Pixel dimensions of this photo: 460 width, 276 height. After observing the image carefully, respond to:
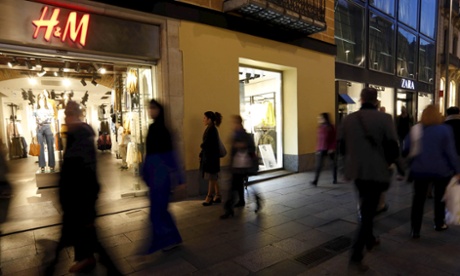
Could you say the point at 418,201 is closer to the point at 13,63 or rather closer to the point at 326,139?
the point at 326,139

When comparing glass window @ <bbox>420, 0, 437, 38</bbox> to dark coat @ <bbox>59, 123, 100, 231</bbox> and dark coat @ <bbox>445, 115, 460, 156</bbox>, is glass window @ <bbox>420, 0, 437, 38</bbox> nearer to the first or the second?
dark coat @ <bbox>445, 115, 460, 156</bbox>

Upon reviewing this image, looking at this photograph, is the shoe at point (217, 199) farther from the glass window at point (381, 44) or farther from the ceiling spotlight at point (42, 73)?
the glass window at point (381, 44)

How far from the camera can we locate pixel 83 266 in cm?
330

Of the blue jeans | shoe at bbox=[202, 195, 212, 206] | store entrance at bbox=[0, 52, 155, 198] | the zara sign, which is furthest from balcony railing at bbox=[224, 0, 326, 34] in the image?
the zara sign

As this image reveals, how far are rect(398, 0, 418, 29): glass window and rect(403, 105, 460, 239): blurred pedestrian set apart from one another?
41.4ft

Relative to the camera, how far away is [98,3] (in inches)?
210

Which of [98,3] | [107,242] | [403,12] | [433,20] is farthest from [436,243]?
[433,20]

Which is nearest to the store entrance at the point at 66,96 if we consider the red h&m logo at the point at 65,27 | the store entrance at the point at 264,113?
the red h&m logo at the point at 65,27

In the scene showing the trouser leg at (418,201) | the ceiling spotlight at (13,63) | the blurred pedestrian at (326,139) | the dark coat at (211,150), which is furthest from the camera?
the blurred pedestrian at (326,139)

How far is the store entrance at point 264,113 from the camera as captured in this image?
9.37m

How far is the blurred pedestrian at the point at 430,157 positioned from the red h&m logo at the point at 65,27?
5.71 metres

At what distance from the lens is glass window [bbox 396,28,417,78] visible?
14.1m

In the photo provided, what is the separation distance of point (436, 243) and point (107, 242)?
181 inches

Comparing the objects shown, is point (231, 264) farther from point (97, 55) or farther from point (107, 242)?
point (97, 55)
